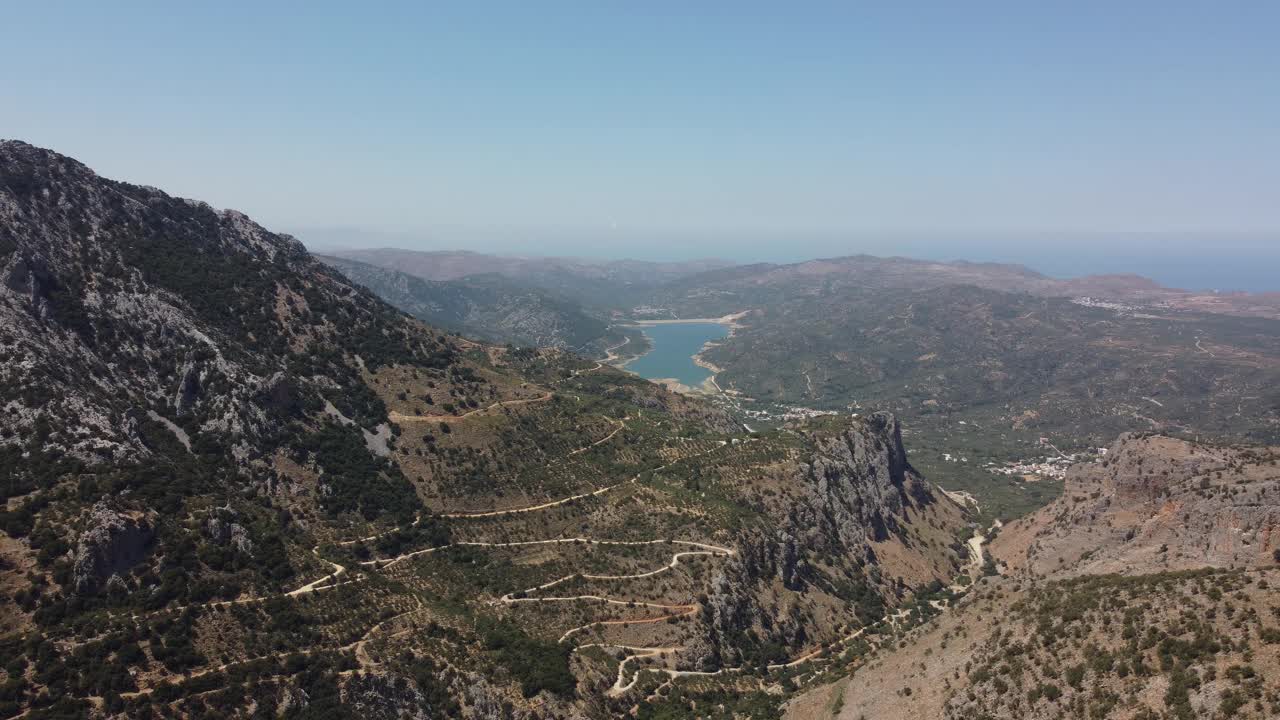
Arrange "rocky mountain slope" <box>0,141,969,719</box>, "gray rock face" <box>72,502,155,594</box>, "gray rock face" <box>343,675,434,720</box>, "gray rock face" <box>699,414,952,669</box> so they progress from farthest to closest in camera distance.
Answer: "gray rock face" <box>699,414,952,669</box>
"rocky mountain slope" <box>0,141,969,719</box>
"gray rock face" <box>72,502,155,594</box>
"gray rock face" <box>343,675,434,720</box>

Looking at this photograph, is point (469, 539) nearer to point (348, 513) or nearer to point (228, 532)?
point (348, 513)

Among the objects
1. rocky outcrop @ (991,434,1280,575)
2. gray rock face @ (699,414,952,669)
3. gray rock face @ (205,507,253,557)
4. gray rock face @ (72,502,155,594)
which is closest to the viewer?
gray rock face @ (72,502,155,594)

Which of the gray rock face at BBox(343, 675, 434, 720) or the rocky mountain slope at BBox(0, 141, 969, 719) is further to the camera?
the rocky mountain slope at BBox(0, 141, 969, 719)

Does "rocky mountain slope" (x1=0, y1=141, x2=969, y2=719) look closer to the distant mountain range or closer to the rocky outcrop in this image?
the distant mountain range

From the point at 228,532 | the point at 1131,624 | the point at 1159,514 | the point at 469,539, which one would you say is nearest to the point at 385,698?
the point at 228,532

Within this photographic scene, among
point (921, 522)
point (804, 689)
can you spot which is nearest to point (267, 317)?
point (804, 689)

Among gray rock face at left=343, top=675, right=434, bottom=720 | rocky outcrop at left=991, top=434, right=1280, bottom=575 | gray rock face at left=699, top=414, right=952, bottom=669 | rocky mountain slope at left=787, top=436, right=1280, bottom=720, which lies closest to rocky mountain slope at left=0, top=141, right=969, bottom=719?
gray rock face at left=343, top=675, right=434, bottom=720

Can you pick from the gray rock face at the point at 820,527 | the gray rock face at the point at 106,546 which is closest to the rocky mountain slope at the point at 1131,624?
the gray rock face at the point at 820,527
